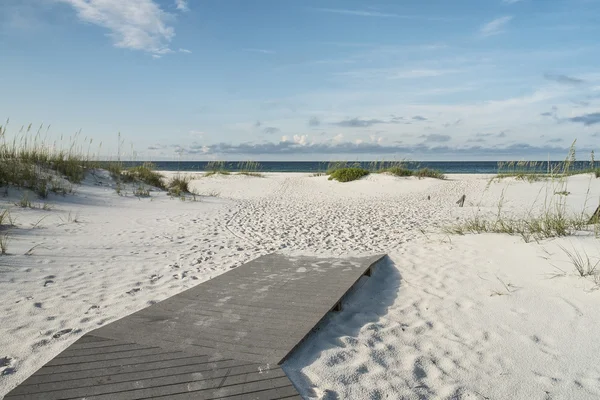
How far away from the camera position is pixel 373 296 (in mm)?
4320

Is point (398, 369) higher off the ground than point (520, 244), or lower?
lower

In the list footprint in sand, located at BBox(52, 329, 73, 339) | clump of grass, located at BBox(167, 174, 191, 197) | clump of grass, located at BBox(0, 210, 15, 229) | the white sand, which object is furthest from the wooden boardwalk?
clump of grass, located at BBox(167, 174, 191, 197)

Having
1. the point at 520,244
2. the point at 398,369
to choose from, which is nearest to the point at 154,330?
the point at 398,369

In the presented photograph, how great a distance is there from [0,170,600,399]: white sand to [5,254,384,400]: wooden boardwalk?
7.1 inches

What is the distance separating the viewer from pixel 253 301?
3.82 metres

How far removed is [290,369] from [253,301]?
1179 millimetres

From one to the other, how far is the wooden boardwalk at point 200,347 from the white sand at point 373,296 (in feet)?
0.60

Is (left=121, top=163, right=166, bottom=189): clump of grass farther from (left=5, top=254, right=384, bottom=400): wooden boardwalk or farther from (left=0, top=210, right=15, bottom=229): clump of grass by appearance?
(left=5, top=254, right=384, bottom=400): wooden boardwalk

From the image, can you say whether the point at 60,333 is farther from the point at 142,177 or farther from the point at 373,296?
the point at 142,177

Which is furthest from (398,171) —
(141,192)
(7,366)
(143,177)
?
(7,366)

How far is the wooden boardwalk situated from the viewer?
2.43m

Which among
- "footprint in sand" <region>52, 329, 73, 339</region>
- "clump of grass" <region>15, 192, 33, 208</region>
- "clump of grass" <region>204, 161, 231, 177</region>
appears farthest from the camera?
"clump of grass" <region>204, 161, 231, 177</region>

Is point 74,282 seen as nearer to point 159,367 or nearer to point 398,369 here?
point 159,367

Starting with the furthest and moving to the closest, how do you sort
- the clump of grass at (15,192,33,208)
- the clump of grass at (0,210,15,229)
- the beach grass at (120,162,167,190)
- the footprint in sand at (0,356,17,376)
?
the beach grass at (120,162,167,190) → the clump of grass at (15,192,33,208) → the clump of grass at (0,210,15,229) → the footprint in sand at (0,356,17,376)
